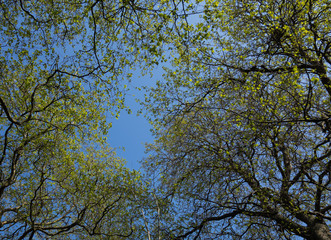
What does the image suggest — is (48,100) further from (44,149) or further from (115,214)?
(115,214)

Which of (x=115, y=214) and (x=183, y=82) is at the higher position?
(x=183, y=82)

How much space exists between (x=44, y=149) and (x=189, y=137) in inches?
264

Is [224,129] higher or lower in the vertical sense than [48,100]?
lower

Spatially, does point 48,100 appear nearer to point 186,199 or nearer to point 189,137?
point 189,137

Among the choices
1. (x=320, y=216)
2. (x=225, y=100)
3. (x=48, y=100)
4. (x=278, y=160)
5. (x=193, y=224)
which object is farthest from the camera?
(x=48, y=100)

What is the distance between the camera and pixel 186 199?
9.57 meters

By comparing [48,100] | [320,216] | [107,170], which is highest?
[48,100]

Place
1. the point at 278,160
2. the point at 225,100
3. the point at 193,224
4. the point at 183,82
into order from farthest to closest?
the point at 183,82
the point at 225,100
the point at 193,224
the point at 278,160

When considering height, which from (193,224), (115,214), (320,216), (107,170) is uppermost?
(107,170)

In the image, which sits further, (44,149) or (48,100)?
(48,100)

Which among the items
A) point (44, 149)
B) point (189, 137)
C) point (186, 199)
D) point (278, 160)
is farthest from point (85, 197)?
point (278, 160)

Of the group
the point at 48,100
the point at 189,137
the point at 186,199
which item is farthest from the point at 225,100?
the point at 48,100

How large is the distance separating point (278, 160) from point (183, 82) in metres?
5.06

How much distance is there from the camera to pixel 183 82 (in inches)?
423
